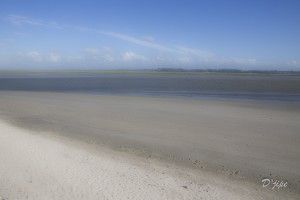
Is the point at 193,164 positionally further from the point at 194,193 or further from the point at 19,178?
the point at 19,178

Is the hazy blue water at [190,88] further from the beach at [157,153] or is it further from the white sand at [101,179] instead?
the white sand at [101,179]

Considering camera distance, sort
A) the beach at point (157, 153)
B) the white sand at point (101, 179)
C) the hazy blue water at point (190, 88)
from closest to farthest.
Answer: the white sand at point (101, 179)
the beach at point (157, 153)
the hazy blue water at point (190, 88)

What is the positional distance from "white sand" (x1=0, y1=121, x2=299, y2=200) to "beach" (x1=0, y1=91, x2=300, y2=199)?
23 millimetres

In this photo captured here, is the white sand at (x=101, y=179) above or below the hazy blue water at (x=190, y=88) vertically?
below

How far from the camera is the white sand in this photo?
241 inches

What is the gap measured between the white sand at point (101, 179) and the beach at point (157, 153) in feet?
0.08

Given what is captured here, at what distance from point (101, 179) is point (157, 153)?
271 centimetres

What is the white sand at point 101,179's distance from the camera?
241 inches

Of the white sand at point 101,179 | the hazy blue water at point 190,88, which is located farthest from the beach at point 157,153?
the hazy blue water at point 190,88

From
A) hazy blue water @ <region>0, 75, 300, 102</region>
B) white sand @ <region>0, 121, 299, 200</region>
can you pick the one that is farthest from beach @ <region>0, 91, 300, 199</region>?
hazy blue water @ <region>0, 75, 300, 102</region>

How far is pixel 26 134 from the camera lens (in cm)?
1093

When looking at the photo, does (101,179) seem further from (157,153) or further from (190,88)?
(190,88)

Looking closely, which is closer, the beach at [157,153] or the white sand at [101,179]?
the white sand at [101,179]

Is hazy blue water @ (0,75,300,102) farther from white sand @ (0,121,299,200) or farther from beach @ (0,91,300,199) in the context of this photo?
white sand @ (0,121,299,200)
